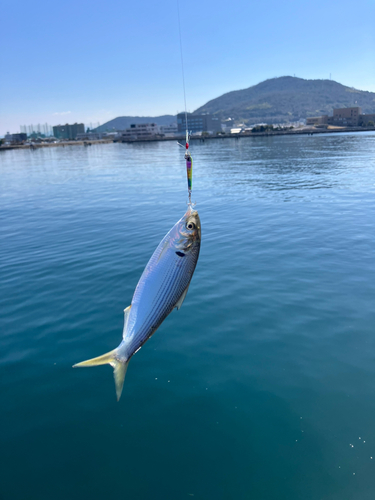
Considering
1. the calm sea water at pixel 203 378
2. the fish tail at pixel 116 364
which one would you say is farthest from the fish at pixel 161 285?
the calm sea water at pixel 203 378

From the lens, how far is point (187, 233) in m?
3.62

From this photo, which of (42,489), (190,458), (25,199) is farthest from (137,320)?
(25,199)

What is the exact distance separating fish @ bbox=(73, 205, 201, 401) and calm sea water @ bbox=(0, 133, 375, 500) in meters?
2.73

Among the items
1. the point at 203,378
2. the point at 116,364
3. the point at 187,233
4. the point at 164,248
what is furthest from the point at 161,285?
the point at 203,378

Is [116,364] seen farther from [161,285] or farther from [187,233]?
[187,233]

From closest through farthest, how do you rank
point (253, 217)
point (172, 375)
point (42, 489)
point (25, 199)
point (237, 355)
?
point (42, 489), point (172, 375), point (237, 355), point (253, 217), point (25, 199)

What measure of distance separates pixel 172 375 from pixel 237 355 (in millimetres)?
1595

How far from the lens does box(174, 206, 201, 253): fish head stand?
363cm

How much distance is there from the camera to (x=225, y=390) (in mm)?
6703

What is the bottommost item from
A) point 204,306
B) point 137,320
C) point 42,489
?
point 42,489

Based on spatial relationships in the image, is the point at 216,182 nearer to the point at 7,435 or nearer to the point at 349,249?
the point at 349,249

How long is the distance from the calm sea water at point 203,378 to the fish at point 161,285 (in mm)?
2731

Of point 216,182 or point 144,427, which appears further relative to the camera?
point 216,182

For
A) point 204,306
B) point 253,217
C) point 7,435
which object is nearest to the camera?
point 7,435
